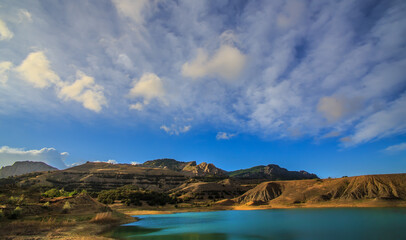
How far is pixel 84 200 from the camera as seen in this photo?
4741cm

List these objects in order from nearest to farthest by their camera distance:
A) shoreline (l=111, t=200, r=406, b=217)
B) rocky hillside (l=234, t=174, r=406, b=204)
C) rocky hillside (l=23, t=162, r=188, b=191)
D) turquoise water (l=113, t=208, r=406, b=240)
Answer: turquoise water (l=113, t=208, r=406, b=240) → shoreline (l=111, t=200, r=406, b=217) → rocky hillside (l=234, t=174, r=406, b=204) → rocky hillside (l=23, t=162, r=188, b=191)

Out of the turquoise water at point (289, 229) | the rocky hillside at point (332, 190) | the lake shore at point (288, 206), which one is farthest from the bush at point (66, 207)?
the rocky hillside at point (332, 190)

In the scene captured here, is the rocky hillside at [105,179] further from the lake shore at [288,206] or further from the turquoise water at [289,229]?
the turquoise water at [289,229]

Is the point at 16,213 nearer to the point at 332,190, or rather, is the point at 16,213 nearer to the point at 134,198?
the point at 134,198

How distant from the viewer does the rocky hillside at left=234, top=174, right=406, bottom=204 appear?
63781 mm

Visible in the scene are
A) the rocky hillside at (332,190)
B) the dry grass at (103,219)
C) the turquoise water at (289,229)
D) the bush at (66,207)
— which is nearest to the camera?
the turquoise water at (289,229)

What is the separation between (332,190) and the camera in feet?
242

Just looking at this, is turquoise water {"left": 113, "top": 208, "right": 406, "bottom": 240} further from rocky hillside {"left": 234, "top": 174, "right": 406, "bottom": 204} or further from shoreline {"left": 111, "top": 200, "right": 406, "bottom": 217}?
rocky hillside {"left": 234, "top": 174, "right": 406, "bottom": 204}

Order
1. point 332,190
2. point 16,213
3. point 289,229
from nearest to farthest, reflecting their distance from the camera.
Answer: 1. point 289,229
2. point 16,213
3. point 332,190

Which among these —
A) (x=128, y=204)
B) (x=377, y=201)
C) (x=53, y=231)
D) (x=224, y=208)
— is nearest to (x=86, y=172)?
(x=128, y=204)

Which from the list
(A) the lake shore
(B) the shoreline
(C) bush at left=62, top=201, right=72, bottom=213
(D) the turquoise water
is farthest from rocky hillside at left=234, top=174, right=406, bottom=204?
(C) bush at left=62, top=201, right=72, bottom=213

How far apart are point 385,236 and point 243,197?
73339mm

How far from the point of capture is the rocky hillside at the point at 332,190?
209ft

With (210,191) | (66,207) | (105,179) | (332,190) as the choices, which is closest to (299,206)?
(332,190)
